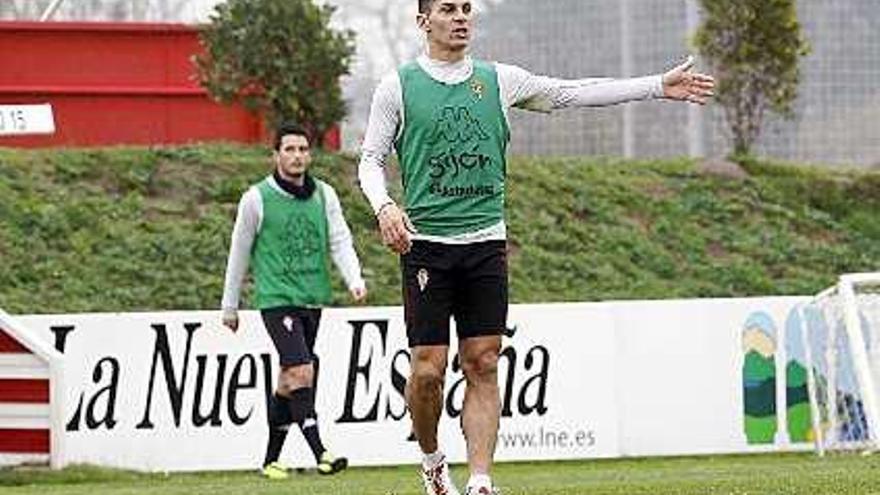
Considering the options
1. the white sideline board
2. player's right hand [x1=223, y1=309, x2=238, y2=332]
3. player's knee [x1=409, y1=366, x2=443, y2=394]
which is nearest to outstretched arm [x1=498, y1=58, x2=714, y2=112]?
player's knee [x1=409, y1=366, x2=443, y2=394]

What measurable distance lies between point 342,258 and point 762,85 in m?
11.1

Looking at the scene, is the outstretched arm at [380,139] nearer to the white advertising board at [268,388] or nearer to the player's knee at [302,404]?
the player's knee at [302,404]

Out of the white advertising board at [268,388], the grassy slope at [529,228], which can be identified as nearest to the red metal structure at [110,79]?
the grassy slope at [529,228]

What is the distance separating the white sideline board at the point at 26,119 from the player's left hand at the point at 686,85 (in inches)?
240

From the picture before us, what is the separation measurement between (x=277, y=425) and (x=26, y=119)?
7.97ft

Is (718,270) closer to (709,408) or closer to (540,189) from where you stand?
(540,189)

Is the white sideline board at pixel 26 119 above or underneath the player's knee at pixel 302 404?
above

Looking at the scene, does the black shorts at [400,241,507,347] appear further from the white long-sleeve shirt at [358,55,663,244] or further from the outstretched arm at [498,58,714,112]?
the outstretched arm at [498,58,714,112]

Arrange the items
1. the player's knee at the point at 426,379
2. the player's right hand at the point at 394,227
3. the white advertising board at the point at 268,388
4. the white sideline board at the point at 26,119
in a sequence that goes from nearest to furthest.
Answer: the player's right hand at the point at 394,227 < the player's knee at the point at 426,379 < the white sideline board at the point at 26,119 < the white advertising board at the point at 268,388

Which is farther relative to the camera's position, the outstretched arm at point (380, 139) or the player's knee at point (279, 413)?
the player's knee at point (279, 413)

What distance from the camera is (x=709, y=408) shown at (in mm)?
16281

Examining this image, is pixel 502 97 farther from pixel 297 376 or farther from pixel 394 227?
pixel 297 376

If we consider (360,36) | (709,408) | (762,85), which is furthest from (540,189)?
(709,408)

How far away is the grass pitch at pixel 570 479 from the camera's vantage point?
33.9ft
